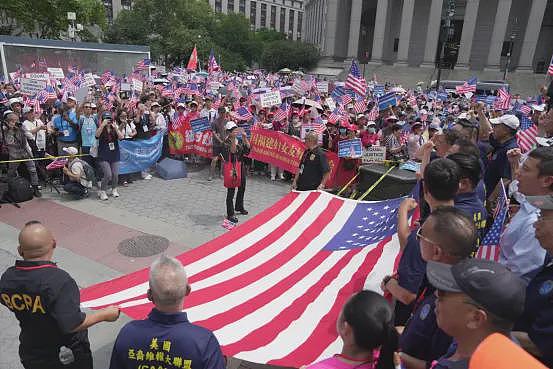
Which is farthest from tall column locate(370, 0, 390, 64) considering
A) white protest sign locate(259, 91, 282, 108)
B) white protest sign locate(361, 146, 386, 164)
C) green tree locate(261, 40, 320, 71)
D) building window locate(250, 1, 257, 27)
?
building window locate(250, 1, 257, 27)

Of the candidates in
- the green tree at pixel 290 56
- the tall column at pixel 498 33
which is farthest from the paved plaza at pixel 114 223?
the green tree at pixel 290 56

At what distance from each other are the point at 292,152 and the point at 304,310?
24.3 feet

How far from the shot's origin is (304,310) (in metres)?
3.64

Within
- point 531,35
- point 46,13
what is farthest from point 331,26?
point 46,13

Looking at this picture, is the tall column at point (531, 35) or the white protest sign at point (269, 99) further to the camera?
the tall column at point (531, 35)

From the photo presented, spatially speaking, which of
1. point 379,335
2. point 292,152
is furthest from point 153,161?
point 379,335

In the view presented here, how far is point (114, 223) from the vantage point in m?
7.85

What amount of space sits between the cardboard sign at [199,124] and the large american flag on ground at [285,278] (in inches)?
271

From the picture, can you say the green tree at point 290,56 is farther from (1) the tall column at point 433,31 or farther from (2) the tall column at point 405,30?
(1) the tall column at point 433,31

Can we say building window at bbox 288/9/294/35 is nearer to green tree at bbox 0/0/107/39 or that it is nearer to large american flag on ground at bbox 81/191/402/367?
green tree at bbox 0/0/107/39

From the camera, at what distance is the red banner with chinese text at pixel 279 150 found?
1059 centimetres

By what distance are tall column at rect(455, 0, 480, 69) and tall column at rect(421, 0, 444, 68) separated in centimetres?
296

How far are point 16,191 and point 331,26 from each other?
5927cm

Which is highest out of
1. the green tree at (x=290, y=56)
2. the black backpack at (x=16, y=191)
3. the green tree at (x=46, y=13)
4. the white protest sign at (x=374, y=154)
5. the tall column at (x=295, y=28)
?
the tall column at (x=295, y=28)
